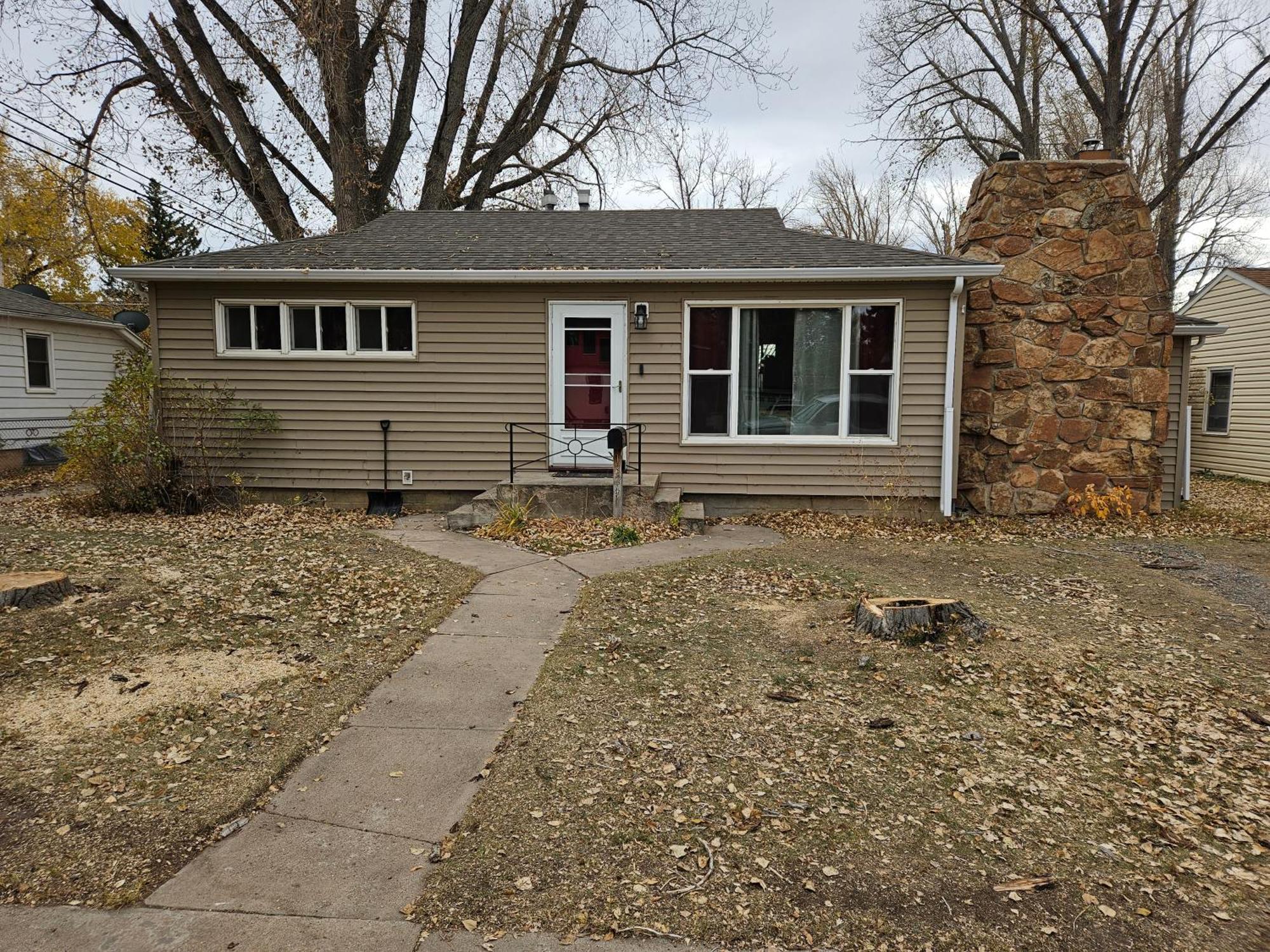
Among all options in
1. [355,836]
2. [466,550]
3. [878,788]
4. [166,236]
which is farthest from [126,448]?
[166,236]

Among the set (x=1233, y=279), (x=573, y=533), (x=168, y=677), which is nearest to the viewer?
(x=168, y=677)

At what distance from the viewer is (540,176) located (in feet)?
62.5

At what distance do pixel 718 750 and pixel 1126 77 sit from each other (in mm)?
18006

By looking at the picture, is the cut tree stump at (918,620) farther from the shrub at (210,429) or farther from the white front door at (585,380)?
the shrub at (210,429)

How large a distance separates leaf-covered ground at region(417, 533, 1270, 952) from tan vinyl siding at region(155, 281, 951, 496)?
145 inches

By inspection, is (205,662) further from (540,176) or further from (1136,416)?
(540,176)

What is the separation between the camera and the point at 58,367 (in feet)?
53.4

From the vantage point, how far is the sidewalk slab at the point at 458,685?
3564mm

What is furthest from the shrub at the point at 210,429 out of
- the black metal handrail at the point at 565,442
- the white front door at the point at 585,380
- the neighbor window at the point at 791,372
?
the neighbor window at the point at 791,372

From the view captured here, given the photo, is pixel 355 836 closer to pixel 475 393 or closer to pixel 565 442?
pixel 565 442

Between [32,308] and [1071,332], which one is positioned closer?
[1071,332]

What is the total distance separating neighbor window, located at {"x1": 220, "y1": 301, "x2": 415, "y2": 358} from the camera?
8.88 m

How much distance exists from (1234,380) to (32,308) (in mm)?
23870

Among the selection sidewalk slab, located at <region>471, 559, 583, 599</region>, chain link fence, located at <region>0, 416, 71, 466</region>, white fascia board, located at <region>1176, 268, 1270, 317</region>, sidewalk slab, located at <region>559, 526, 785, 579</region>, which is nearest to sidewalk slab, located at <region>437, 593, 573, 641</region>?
sidewalk slab, located at <region>471, 559, 583, 599</region>
